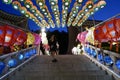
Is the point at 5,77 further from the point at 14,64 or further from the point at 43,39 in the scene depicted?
the point at 43,39

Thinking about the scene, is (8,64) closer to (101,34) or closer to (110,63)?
(110,63)

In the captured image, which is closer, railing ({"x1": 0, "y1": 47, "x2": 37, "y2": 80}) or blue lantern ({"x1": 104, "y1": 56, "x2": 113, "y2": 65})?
railing ({"x1": 0, "y1": 47, "x2": 37, "y2": 80})

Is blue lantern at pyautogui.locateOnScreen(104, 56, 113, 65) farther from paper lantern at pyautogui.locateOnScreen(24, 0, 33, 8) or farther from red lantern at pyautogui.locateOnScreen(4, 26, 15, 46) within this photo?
paper lantern at pyautogui.locateOnScreen(24, 0, 33, 8)

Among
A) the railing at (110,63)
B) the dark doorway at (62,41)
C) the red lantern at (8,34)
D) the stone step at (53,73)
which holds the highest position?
the dark doorway at (62,41)

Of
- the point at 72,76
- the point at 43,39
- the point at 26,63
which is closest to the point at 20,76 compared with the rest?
the point at 72,76

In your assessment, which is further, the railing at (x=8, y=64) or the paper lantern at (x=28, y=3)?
the paper lantern at (x=28, y=3)

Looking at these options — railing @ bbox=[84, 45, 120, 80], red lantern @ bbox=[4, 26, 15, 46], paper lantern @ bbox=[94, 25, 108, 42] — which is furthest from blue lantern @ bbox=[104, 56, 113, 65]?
red lantern @ bbox=[4, 26, 15, 46]

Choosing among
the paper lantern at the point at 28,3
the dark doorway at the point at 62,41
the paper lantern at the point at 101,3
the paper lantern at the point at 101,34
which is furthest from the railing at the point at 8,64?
the dark doorway at the point at 62,41

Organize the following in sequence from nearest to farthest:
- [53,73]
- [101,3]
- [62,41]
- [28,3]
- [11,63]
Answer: [11,63] < [53,73] < [28,3] < [101,3] < [62,41]

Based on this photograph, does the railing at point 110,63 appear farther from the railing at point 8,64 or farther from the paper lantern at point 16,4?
the paper lantern at point 16,4

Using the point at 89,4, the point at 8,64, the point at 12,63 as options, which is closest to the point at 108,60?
the point at 12,63

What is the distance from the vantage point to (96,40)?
44.4 ft

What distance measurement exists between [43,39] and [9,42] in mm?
13107

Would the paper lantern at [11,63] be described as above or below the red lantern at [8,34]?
below
